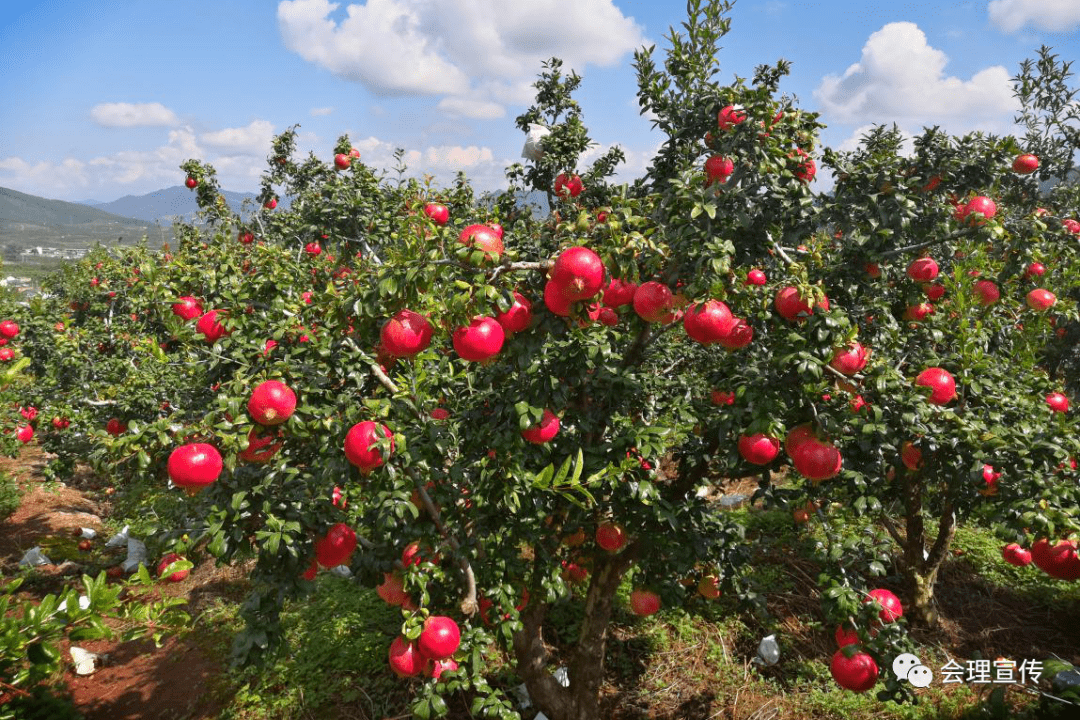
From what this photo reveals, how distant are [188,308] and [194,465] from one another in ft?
5.23

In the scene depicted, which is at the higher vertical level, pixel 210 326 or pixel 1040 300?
pixel 1040 300

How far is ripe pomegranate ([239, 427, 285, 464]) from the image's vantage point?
261 cm

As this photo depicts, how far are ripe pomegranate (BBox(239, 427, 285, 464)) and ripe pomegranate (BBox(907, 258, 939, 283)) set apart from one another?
3836 mm

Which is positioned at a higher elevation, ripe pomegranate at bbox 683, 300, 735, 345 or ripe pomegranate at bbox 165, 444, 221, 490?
ripe pomegranate at bbox 683, 300, 735, 345

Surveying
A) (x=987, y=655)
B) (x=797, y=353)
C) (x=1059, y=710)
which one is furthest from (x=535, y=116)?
(x=987, y=655)

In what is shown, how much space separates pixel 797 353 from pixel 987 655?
5390mm

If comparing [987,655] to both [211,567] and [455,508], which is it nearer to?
[455,508]

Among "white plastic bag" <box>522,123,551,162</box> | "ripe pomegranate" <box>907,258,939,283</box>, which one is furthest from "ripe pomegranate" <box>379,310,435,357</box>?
"white plastic bag" <box>522,123,551,162</box>

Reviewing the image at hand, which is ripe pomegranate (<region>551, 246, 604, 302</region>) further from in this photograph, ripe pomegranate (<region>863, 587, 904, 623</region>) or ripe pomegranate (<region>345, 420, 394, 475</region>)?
ripe pomegranate (<region>863, 587, 904, 623</region>)

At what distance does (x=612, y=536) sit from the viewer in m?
3.50

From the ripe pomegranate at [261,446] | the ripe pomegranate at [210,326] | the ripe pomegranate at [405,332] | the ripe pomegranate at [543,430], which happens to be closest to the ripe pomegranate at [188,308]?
the ripe pomegranate at [210,326]

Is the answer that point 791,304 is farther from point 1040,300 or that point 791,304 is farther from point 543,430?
point 1040,300

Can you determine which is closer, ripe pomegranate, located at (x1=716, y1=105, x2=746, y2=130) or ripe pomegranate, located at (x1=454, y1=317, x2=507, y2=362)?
ripe pomegranate, located at (x1=454, y1=317, x2=507, y2=362)

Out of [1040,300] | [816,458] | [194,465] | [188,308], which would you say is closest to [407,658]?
[194,465]
